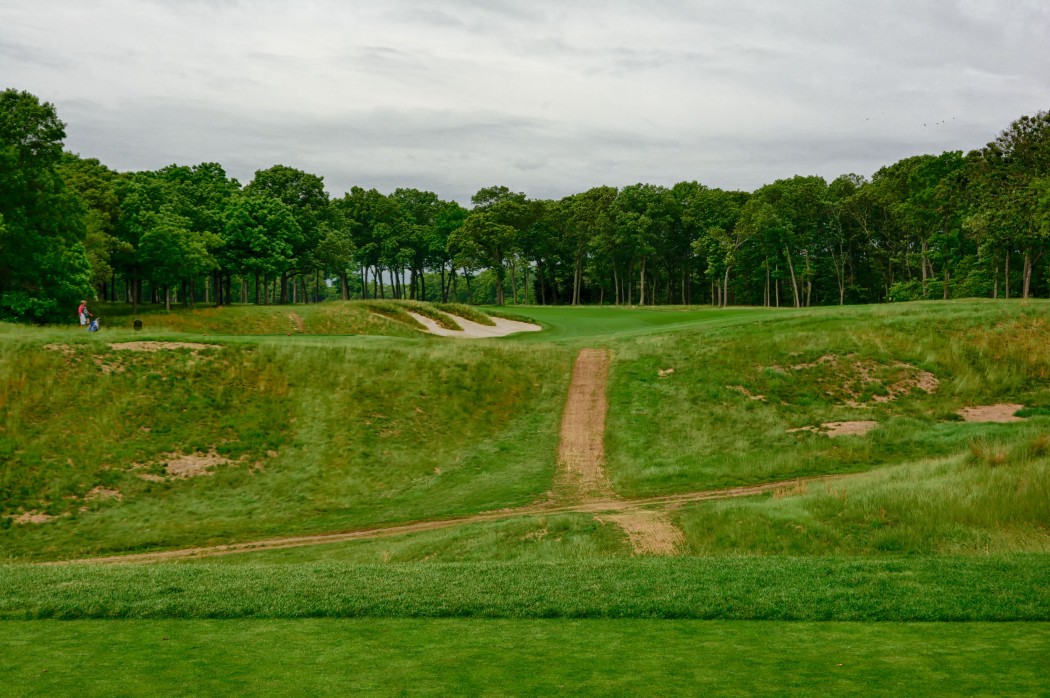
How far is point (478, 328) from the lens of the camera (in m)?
64.4

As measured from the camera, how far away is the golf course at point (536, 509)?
8.36 m

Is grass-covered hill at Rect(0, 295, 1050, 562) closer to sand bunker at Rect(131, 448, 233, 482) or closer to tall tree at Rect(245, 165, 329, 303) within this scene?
sand bunker at Rect(131, 448, 233, 482)

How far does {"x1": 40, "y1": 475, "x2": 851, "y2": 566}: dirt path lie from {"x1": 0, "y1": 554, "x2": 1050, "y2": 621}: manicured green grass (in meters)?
6.27

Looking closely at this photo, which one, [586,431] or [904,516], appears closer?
[904,516]

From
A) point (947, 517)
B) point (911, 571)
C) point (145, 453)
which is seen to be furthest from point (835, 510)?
point (145, 453)

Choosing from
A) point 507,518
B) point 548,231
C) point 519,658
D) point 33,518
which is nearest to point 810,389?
point 507,518

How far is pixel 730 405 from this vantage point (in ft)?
111

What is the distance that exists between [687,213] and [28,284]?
77.8 m

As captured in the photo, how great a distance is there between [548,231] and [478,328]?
49.4 metres

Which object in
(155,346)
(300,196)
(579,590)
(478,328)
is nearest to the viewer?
(579,590)

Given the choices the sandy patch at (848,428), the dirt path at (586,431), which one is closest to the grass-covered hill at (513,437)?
the sandy patch at (848,428)

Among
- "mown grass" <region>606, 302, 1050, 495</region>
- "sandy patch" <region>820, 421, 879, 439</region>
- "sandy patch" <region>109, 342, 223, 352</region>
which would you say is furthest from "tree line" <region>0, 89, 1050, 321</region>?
"sandy patch" <region>109, 342, 223, 352</region>

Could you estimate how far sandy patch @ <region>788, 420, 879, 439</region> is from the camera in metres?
30.0

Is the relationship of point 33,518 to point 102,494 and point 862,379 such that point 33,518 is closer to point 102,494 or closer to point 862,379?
point 102,494
